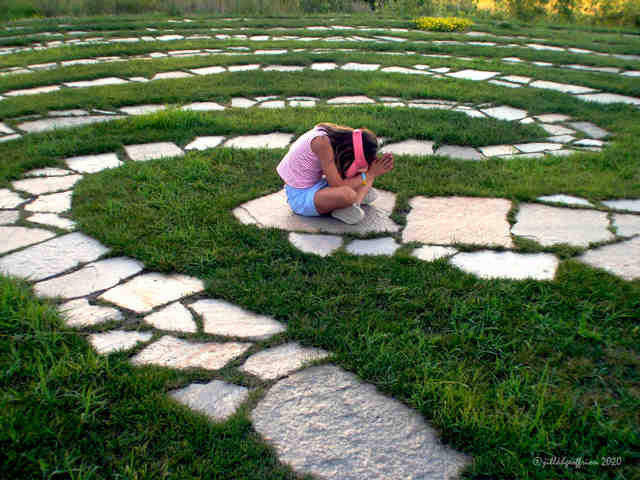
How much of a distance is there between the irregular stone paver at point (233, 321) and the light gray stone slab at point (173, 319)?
0.16 ft

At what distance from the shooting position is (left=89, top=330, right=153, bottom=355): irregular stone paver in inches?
81.0

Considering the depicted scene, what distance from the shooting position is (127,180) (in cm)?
356

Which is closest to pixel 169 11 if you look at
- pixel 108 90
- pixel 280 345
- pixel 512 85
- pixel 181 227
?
pixel 108 90

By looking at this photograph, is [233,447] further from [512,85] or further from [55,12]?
[55,12]

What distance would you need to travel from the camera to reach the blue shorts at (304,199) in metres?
3.08

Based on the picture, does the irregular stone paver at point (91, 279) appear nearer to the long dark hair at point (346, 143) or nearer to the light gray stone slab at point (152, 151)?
the long dark hair at point (346, 143)

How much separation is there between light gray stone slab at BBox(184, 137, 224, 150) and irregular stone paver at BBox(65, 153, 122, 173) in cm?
59

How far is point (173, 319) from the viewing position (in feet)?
7.39

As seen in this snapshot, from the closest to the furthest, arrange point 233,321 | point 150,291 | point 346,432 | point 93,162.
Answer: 1. point 346,432
2. point 233,321
3. point 150,291
4. point 93,162

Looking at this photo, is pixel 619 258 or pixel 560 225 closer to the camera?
pixel 619 258

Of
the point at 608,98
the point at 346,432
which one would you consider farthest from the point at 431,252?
the point at 608,98

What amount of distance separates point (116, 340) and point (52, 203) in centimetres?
163

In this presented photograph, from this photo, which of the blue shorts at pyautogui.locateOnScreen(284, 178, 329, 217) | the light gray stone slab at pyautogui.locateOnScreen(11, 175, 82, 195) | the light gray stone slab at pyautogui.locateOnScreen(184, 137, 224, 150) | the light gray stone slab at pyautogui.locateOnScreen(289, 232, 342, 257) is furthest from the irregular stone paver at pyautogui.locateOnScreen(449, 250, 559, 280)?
the light gray stone slab at pyautogui.locateOnScreen(11, 175, 82, 195)

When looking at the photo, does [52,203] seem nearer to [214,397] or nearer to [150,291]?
[150,291]
